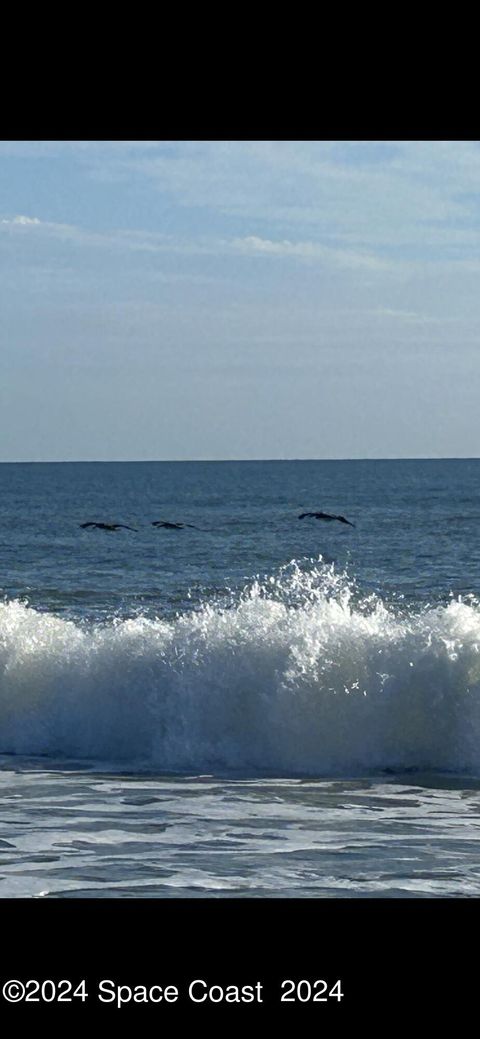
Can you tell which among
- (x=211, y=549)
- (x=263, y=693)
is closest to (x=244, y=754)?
(x=263, y=693)

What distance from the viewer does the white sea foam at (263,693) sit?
38.1 feet

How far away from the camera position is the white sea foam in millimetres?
11617

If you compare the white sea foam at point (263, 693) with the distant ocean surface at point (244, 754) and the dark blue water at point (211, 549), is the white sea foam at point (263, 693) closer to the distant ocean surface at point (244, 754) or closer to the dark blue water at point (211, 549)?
the distant ocean surface at point (244, 754)

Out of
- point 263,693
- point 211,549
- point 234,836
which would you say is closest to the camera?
point 234,836

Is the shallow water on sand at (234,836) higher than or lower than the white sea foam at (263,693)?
lower

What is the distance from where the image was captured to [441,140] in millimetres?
2838

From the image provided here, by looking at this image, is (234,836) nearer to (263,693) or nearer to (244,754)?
(244,754)

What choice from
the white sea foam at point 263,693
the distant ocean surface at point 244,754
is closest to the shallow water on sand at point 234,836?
the distant ocean surface at point 244,754

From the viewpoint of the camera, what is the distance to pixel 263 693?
12.3m
